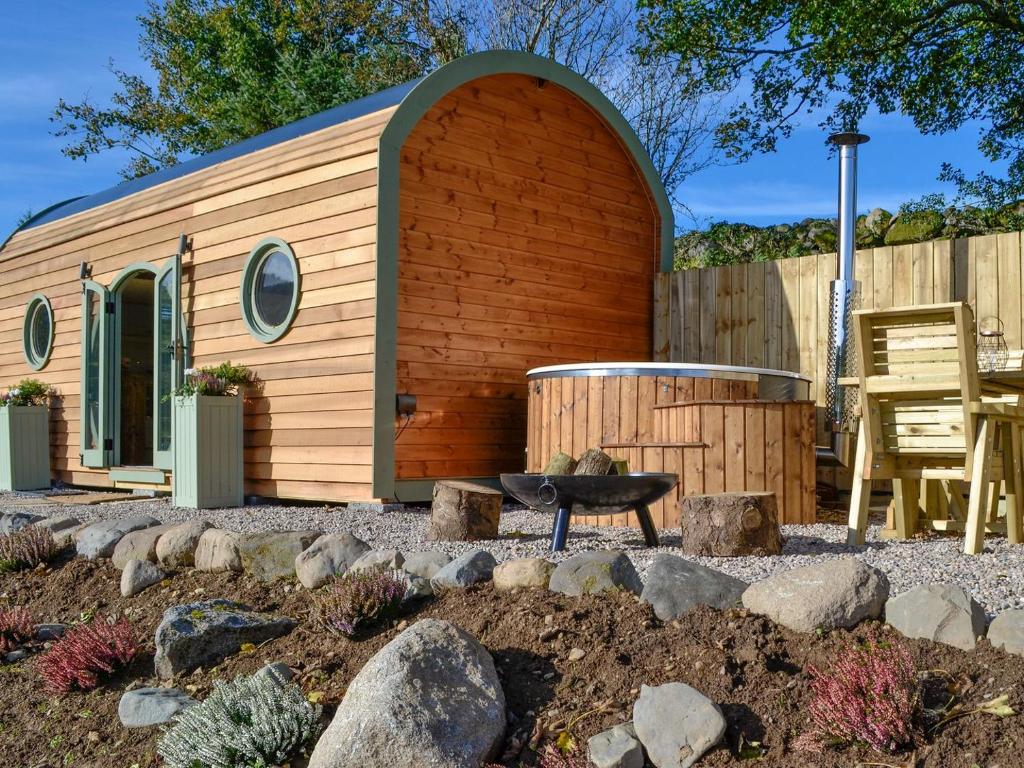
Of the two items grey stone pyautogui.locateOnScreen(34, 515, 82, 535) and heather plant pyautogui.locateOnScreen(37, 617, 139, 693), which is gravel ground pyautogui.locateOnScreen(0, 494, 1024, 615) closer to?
grey stone pyautogui.locateOnScreen(34, 515, 82, 535)

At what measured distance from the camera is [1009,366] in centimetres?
665

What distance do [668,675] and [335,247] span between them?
5.36 meters

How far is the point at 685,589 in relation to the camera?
3660 millimetres

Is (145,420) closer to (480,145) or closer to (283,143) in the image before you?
(283,143)

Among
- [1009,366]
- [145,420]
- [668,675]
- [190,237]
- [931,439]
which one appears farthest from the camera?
[145,420]

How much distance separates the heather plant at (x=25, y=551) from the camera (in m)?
6.26

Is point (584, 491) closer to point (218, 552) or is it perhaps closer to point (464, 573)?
point (464, 573)

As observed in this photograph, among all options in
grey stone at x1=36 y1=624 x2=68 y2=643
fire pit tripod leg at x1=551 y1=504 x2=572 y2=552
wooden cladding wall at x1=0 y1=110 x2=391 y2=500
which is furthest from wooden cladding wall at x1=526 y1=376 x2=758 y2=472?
grey stone at x1=36 y1=624 x2=68 y2=643

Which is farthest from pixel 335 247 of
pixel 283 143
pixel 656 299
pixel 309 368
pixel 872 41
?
pixel 872 41

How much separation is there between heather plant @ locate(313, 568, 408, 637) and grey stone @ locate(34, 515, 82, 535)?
3.42 m

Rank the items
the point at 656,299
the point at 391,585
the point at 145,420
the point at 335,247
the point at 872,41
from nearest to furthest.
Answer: the point at 391,585
the point at 335,247
the point at 656,299
the point at 145,420
the point at 872,41

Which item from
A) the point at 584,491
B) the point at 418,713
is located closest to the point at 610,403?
the point at 584,491

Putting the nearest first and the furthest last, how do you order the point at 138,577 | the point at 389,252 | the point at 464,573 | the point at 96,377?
the point at 464,573 < the point at 138,577 < the point at 389,252 < the point at 96,377

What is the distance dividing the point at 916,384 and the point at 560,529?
1.95m
